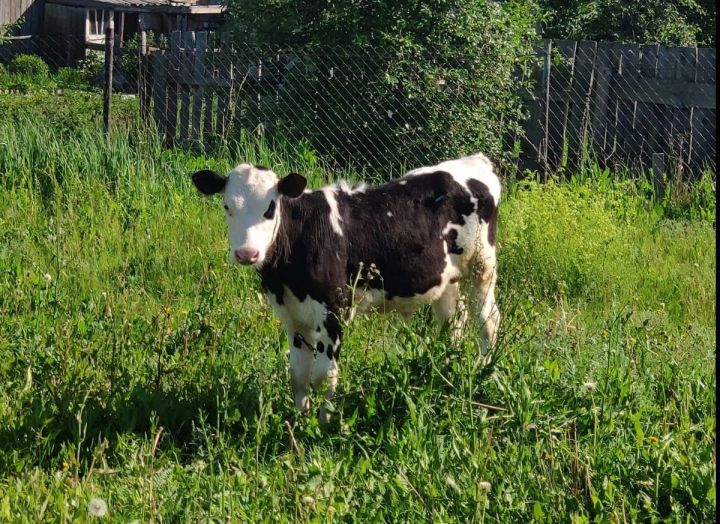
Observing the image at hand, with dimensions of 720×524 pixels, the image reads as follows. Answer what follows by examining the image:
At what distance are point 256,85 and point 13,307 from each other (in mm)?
4607

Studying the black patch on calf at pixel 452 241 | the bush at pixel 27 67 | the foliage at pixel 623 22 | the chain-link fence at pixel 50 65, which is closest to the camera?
the black patch on calf at pixel 452 241

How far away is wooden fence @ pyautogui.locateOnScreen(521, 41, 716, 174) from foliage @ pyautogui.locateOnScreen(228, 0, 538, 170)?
2.67 ft

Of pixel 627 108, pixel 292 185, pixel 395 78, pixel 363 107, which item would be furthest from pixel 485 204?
pixel 627 108

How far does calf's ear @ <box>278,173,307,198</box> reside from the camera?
5363mm

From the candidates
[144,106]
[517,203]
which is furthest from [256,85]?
Result: [517,203]

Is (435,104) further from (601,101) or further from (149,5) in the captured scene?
(149,5)

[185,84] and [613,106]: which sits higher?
[613,106]

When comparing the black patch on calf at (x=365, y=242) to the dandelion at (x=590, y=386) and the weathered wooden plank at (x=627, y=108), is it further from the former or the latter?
the weathered wooden plank at (x=627, y=108)

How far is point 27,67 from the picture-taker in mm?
26922

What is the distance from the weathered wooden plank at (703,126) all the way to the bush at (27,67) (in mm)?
19463

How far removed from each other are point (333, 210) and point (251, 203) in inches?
25.2

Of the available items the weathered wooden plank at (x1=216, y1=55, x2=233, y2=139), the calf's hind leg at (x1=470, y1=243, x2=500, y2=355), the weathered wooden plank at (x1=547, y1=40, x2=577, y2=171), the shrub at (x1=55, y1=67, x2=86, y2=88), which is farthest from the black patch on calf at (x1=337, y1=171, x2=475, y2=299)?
the shrub at (x1=55, y1=67, x2=86, y2=88)

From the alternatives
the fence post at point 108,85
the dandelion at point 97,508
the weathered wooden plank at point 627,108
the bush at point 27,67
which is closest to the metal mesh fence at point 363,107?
the fence post at point 108,85

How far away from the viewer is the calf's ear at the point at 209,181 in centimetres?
543
